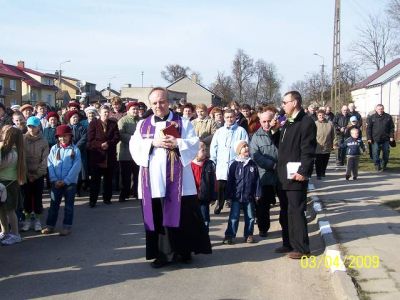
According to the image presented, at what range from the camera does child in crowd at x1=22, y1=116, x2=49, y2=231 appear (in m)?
8.01

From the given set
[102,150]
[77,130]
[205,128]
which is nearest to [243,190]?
[205,128]

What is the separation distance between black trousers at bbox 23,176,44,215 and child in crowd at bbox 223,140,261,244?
310 centimetres

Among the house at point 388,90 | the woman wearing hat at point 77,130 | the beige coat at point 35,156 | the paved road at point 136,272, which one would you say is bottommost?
the paved road at point 136,272

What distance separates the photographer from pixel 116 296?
512 cm

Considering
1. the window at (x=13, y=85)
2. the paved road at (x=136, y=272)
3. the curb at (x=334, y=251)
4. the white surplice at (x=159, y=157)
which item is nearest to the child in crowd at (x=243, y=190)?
the paved road at (x=136, y=272)

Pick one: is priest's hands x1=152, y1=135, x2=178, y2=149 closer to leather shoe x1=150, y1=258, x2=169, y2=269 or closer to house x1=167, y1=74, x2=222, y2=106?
leather shoe x1=150, y1=258, x2=169, y2=269

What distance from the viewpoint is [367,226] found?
7594mm

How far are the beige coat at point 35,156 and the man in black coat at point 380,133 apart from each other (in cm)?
989

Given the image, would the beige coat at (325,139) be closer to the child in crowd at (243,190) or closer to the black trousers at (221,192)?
the black trousers at (221,192)

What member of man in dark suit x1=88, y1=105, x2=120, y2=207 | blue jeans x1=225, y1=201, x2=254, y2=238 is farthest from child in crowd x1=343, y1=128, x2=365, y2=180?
blue jeans x1=225, y1=201, x2=254, y2=238

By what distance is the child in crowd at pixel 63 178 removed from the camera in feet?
25.6

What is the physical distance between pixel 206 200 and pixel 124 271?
194cm

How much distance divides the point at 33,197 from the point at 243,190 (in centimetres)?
344

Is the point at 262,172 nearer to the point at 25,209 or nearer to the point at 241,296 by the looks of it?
the point at 241,296
